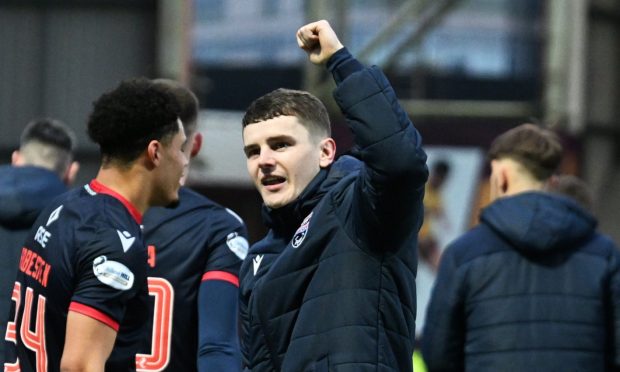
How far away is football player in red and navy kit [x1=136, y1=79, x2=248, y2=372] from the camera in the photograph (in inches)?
219

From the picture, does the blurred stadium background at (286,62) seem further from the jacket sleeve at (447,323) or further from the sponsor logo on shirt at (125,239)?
the sponsor logo on shirt at (125,239)

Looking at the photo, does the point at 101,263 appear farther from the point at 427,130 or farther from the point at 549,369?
the point at 427,130

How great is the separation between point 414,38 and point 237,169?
88.5 inches

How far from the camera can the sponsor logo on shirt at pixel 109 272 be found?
4.52 metres

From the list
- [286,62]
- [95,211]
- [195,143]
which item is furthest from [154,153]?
[286,62]

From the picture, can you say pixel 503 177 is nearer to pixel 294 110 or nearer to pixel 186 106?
pixel 186 106

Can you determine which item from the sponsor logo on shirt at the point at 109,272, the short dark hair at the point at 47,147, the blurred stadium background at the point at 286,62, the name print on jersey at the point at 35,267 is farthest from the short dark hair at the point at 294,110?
the blurred stadium background at the point at 286,62

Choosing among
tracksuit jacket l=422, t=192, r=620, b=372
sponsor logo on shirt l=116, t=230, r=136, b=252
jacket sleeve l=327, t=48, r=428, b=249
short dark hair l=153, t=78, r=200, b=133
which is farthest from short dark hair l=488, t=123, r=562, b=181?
sponsor logo on shirt l=116, t=230, r=136, b=252

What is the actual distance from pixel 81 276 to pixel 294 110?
2.87ft

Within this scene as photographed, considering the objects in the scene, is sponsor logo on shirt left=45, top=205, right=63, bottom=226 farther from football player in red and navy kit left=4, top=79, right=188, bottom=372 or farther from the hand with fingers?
the hand with fingers

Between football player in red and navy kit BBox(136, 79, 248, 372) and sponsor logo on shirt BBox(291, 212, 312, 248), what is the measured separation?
3.73ft

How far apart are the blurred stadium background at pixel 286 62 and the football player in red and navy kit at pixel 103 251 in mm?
8635

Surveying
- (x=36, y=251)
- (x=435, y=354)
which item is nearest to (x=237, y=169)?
(x=435, y=354)

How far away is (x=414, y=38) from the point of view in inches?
558
